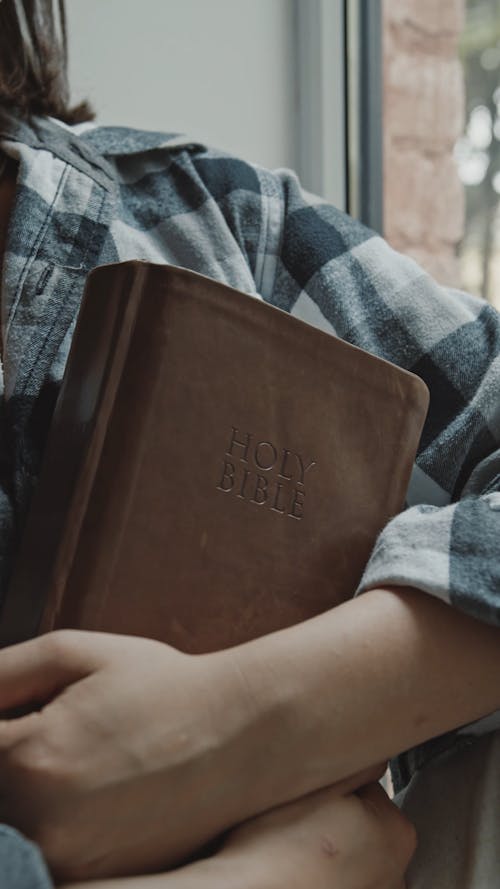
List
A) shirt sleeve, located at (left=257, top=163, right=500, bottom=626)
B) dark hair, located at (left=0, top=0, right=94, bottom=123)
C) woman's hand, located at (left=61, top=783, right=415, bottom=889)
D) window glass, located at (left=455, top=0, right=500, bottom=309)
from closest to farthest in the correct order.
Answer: woman's hand, located at (left=61, top=783, right=415, bottom=889)
shirt sleeve, located at (left=257, top=163, right=500, bottom=626)
dark hair, located at (left=0, top=0, right=94, bottom=123)
window glass, located at (left=455, top=0, right=500, bottom=309)

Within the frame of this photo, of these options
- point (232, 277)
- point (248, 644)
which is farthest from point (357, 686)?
point (232, 277)

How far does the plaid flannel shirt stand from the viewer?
0.53 metres

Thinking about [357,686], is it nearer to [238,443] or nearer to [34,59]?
[238,443]

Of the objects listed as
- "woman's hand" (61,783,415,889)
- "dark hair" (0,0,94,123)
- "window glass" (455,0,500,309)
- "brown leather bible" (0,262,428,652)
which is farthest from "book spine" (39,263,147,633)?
"window glass" (455,0,500,309)

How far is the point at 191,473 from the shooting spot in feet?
1.40

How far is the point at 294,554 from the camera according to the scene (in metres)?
0.46

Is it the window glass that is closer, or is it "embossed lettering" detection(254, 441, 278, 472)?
"embossed lettering" detection(254, 441, 278, 472)

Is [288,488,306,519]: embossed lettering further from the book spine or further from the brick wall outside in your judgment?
the brick wall outside

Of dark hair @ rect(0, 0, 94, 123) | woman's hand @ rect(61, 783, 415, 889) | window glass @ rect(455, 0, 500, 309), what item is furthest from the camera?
window glass @ rect(455, 0, 500, 309)

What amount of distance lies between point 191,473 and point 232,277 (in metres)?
0.21

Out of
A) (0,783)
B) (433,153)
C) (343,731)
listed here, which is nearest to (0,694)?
(0,783)

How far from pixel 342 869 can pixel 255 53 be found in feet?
2.69

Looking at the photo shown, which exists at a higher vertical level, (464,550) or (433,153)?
(433,153)

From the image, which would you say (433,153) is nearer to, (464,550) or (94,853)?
(464,550)
